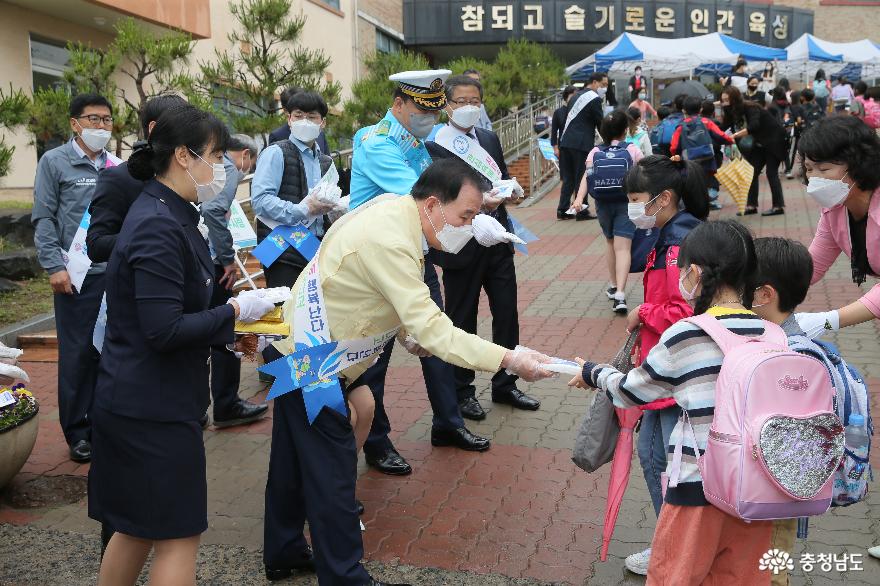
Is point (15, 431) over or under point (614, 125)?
under

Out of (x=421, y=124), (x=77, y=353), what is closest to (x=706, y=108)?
(x=421, y=124)

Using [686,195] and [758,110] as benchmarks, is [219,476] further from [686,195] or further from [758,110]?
[758,110]

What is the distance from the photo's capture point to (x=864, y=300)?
3.62 metres

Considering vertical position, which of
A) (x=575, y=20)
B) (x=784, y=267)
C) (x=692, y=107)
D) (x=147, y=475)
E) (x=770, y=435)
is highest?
(x=575, y=20)

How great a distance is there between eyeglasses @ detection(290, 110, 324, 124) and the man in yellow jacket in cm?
223

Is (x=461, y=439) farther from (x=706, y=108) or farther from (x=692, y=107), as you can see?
(x=706, y=108)

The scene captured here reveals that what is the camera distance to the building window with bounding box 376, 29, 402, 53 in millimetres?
26280

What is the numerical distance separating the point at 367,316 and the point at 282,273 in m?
2.30

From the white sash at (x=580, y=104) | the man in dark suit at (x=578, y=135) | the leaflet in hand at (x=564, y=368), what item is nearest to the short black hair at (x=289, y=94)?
the leaflet in hand at (x=564, y=368)

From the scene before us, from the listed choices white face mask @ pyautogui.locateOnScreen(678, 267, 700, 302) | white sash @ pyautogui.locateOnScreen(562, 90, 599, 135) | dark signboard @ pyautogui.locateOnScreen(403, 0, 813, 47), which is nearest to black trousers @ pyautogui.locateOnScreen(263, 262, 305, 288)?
white face mask @ pyautogui.locateOnScreen(678, 267, 700, 302)

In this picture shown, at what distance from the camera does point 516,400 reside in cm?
571

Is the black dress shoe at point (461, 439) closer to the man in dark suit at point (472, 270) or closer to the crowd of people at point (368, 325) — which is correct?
the crowd of people at point (368, 325)

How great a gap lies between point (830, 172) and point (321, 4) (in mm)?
18995

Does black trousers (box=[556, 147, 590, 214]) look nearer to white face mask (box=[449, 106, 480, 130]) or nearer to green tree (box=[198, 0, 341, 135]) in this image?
green tree (box=[198, 0, 341, 135])
